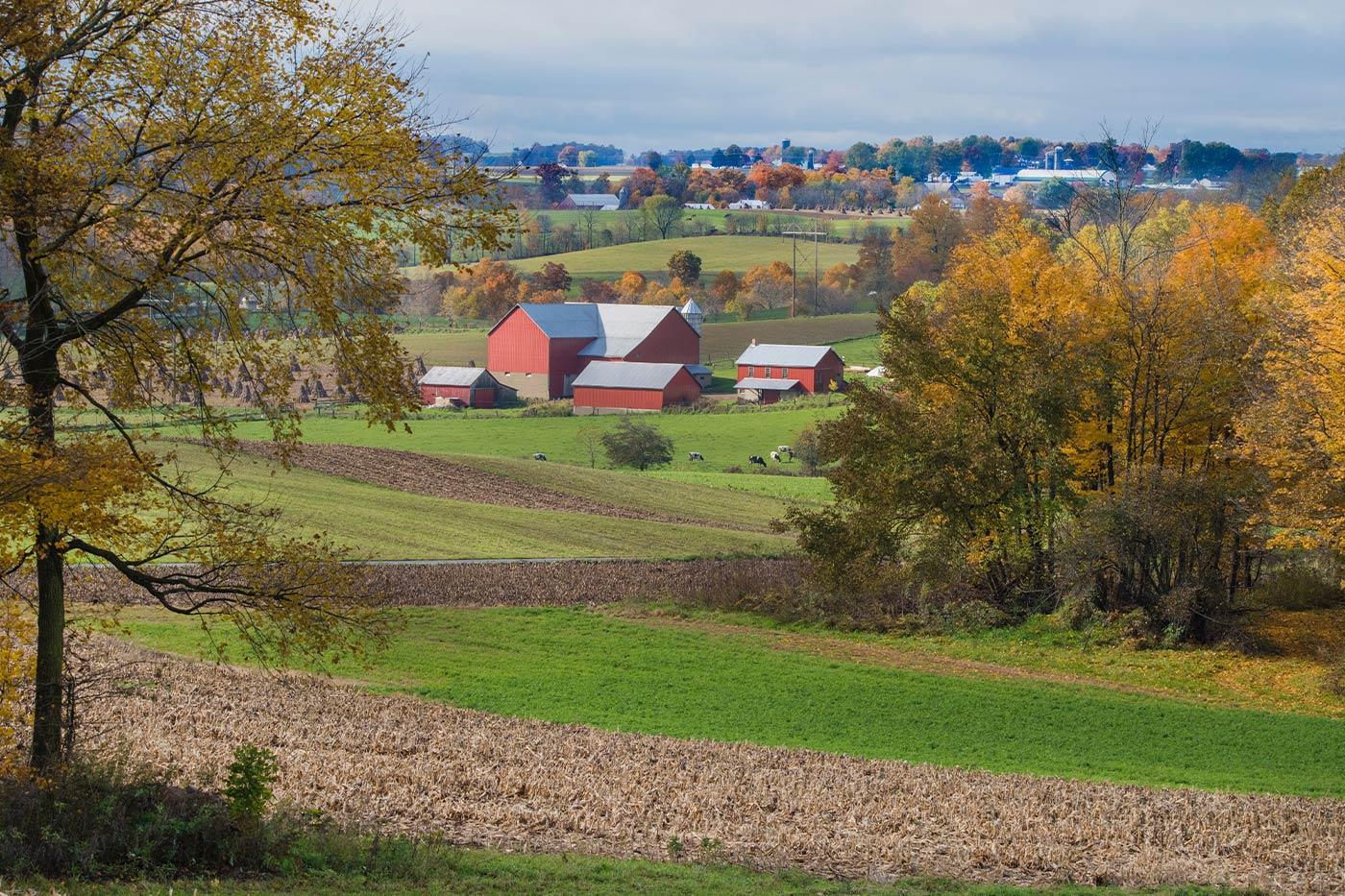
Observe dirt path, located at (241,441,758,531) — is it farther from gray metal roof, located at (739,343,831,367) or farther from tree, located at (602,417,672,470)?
gray metal roof, located at (739,343,831,367)

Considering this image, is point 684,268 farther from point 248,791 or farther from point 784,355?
point 248,791

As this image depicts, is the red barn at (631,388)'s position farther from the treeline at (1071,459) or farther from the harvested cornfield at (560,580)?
the treeline at (1071,459)

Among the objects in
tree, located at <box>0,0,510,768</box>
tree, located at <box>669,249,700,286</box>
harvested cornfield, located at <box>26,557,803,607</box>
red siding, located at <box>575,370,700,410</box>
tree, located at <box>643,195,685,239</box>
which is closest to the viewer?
tree, located at <box>0,0,510,768</box>

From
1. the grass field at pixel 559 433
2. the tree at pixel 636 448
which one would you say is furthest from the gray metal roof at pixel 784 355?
the tree at pixel 636 448

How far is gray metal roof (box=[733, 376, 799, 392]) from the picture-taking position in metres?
92.2

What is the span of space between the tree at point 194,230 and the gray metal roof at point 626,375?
248 ft

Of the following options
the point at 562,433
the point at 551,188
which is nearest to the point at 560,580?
the point at 562,433

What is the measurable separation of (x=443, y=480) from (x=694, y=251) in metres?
102

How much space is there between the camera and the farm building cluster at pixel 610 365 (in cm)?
8831

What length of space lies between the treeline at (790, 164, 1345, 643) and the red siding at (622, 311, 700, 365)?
63.6m

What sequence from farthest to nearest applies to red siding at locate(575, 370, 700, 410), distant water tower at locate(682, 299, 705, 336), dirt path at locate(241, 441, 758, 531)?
1. distant water tower at locate(682, 299, 705, 336)
2. red siding at locate(575, 370, 700, 410)
3. dirt path at locate(241, 441, 758, 531)

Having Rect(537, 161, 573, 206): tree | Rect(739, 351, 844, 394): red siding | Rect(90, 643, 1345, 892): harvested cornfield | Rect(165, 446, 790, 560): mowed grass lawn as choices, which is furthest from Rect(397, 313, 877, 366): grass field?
Rect(90, 643, 1345, 892): harvested cornfield

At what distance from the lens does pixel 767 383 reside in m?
92.9

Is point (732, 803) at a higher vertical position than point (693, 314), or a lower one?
lower
